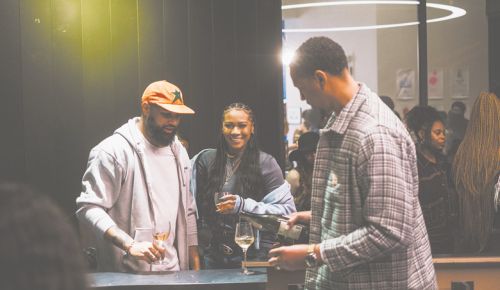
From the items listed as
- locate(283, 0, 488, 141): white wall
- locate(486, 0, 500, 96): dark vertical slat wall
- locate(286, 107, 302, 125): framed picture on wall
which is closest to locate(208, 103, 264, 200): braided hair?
locate(286, 107, 302, 125): framed picture on wall

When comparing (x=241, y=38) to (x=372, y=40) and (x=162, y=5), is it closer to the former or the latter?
(x=162, y=5)

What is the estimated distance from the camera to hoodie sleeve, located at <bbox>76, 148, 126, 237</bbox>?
3.64 meters

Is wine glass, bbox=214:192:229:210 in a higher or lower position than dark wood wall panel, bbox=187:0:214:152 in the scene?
lower

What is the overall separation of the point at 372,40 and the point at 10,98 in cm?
320

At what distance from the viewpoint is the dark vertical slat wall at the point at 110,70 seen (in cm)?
525

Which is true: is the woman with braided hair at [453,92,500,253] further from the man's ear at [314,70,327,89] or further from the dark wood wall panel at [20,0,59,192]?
the dark wood wall panel at [20,0,59,192]

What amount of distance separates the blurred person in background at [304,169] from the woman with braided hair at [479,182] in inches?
38.7

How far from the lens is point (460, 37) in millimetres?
6820

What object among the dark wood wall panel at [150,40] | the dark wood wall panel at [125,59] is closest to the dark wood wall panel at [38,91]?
the dark wood wall panel at [125,59]

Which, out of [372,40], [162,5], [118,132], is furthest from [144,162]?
[372,40]

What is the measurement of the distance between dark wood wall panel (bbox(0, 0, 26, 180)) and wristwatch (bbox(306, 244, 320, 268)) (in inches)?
130

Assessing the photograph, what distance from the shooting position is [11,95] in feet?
17.1

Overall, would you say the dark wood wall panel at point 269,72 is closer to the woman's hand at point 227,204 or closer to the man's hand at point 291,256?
the woman's hand at point 227,204

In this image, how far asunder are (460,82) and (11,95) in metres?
3.86
